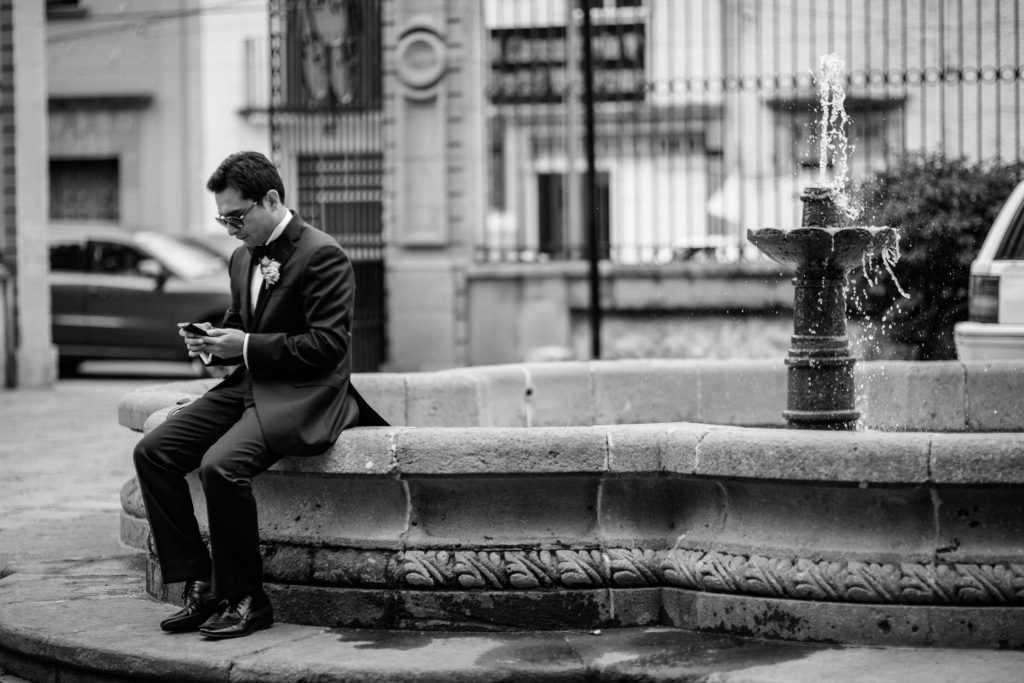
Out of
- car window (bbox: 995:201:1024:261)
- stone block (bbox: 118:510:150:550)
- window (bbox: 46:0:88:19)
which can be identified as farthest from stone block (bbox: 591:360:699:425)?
window (bbox: 46:0:88:19)

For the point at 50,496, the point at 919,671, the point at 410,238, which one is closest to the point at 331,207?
the point at 410,238

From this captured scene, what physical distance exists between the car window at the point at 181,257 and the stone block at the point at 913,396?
1114 cm

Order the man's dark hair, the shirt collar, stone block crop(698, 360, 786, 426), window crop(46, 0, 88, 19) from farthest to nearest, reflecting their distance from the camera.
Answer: window crop(46, 0, 88, 19)
stone block crop(698, 360, 786, 426)
the shirt collar
the man's dark hair

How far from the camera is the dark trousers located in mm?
5258

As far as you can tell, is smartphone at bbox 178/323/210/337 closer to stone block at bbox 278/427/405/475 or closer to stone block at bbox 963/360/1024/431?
stone block at bbox 278/427/405/475

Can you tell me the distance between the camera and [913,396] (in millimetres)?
7848

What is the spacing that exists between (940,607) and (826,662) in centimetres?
42

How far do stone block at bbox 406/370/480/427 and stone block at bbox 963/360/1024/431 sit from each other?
7.98 ft

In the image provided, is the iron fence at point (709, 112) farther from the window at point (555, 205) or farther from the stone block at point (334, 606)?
the stone block at point (334, 606)

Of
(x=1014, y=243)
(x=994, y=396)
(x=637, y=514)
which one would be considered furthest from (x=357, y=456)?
(x=1014, y=243)

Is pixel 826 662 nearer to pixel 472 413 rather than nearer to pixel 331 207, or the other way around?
pixel 472 413

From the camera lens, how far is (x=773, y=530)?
17.1ft

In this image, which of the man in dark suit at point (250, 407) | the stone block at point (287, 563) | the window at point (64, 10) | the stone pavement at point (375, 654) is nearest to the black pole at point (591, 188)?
the stone pavement at point (375, 654)

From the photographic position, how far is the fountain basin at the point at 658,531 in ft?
16.3
